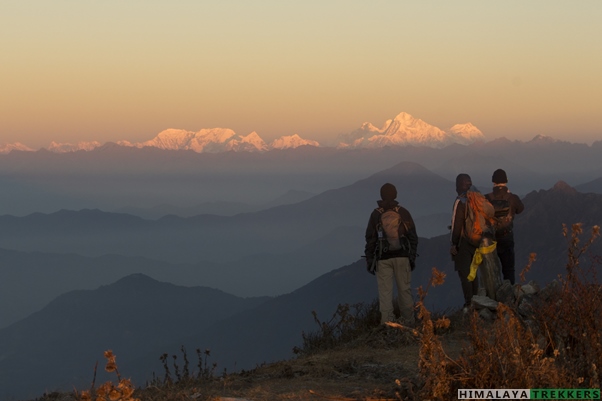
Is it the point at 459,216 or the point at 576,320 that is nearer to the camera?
the point at 576,320

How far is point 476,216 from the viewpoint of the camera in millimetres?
11164

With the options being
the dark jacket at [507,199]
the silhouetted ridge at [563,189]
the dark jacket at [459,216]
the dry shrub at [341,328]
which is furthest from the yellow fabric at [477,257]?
the silhouetted ridge at [563,189]

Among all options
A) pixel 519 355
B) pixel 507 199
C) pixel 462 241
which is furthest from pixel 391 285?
pixel 519 355

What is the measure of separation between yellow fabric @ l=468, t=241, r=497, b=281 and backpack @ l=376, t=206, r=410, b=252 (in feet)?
2.95

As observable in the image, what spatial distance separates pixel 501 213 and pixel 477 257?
3.40 ft

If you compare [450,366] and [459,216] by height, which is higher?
[459,216]

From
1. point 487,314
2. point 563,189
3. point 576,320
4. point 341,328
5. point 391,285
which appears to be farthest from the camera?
point 563,189

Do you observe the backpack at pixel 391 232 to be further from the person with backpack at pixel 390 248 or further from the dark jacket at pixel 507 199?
the dark jacket at pixel 507 199

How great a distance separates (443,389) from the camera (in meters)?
5.68

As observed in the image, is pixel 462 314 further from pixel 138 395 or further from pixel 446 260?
pixel 446 260

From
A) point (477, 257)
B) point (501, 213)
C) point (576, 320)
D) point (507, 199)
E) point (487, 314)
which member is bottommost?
point (487, 314)

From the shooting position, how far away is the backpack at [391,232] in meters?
11.1

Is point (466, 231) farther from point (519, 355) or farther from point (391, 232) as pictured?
point (519, 355)

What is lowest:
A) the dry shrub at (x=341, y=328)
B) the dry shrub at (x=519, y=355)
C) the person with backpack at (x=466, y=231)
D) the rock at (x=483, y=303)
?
the dry shrub at (x=341, y=328)
